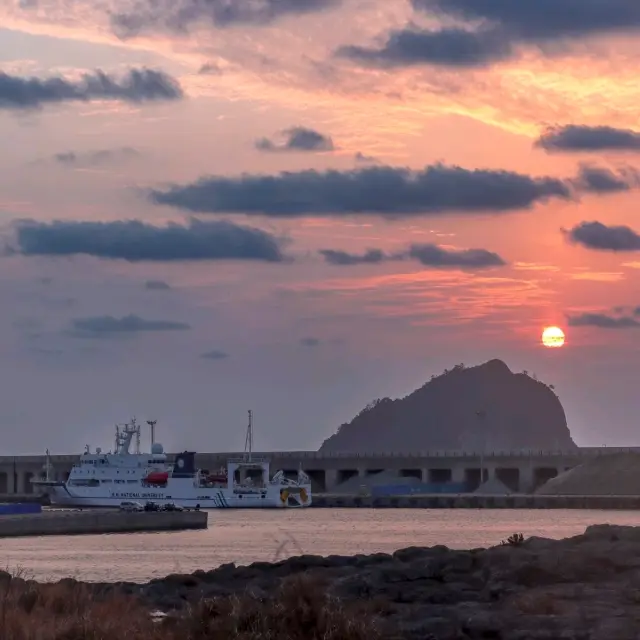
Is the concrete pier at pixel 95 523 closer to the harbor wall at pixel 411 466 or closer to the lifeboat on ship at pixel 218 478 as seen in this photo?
the lifeboat on ship at pixel 218 478

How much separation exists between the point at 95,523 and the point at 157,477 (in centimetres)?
4471

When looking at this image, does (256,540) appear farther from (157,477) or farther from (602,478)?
(602,478)

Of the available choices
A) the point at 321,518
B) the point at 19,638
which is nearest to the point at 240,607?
the point at 19,638

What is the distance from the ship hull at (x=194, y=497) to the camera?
126 m

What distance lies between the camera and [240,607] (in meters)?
20.8

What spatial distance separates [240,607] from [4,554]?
41711mm

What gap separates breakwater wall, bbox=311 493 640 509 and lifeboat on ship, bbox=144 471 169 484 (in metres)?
16.0

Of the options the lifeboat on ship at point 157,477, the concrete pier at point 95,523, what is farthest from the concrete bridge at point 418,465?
the concrete pier at point 95,523

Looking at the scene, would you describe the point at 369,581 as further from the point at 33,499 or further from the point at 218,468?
the point at 218,468

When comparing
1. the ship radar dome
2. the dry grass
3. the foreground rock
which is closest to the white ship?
the ship radar dome

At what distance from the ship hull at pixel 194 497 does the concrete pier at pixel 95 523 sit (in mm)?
36539

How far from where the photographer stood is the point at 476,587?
29.9 meters

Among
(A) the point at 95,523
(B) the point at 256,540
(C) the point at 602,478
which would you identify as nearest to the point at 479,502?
(C) the point at 602,478

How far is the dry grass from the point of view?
62.6 feet
